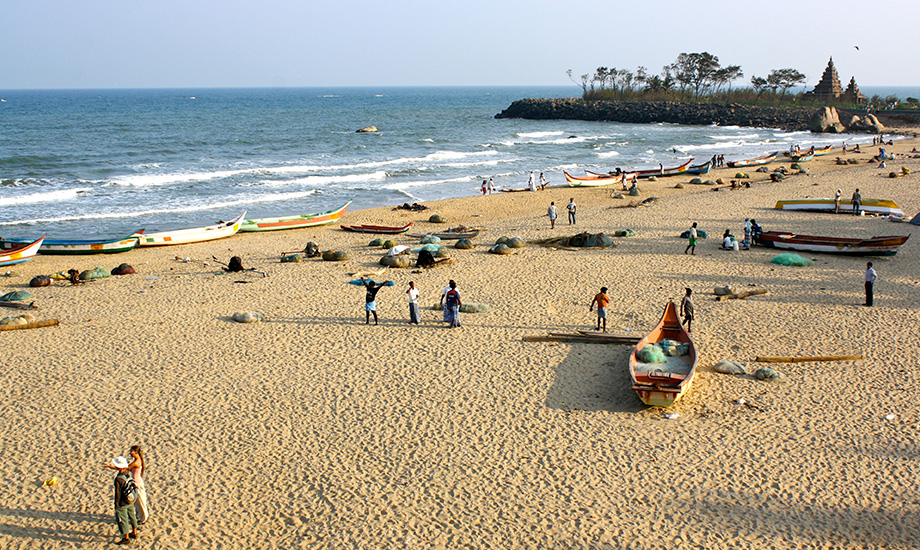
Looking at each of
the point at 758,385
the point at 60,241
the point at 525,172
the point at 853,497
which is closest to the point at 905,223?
the point at 758,385

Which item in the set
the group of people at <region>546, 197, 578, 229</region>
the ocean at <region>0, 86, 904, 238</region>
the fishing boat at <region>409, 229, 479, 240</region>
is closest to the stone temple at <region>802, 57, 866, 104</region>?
the ocean at <region>0, 86, 904, 238</region>

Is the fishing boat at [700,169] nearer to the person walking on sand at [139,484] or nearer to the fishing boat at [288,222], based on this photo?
the fishing boat at [288,222]

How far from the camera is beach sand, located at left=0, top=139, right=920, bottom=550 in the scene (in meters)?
9.09

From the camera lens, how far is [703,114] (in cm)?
9281

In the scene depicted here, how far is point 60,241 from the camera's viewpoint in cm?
2553

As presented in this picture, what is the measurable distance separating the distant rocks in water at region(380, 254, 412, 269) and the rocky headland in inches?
2889

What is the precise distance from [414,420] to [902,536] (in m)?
7.20

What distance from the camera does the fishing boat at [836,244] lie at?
21188mm

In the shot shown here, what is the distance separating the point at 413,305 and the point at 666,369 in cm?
623

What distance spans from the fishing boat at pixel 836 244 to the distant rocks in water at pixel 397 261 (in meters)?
12.0

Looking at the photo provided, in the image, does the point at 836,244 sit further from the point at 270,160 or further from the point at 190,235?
the point at 270,160

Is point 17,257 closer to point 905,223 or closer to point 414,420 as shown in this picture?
point 414,420

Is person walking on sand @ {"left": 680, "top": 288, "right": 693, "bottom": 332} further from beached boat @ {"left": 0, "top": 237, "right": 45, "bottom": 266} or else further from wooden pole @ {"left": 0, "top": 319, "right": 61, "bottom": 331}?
beached boat @ {"left": 0, "top": 237, "right": 45, "bottom": 266}

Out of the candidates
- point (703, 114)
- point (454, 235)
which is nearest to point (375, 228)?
point (454, 235)
